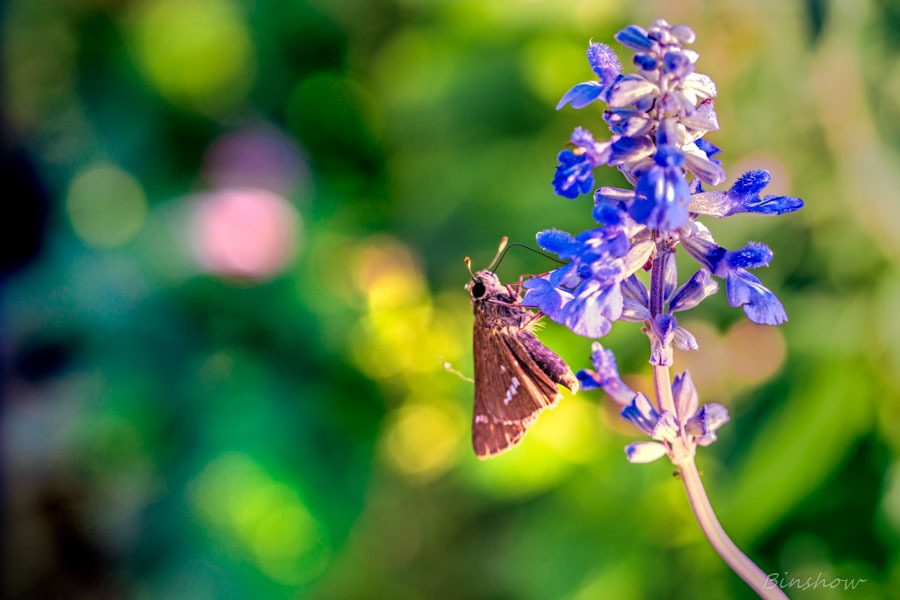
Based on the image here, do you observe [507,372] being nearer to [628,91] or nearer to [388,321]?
[628,91]

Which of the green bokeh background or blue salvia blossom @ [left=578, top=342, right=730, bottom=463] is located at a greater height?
blue salvia blossom @ [left=578, top=342, right=730, bottom=463]

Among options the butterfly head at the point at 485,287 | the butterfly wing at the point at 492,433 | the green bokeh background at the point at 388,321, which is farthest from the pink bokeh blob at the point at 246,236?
the butterfly wing at the point at 492,433

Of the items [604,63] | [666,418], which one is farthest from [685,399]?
[604,63]

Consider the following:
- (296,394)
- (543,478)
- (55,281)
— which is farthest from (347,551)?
(55,281)

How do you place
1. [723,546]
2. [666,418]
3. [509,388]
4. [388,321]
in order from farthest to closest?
[388,321]
[509,388]
[666,418]
[723,546]

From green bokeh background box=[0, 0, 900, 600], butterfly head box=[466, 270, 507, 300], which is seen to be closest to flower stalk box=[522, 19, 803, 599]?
butterfly head box=[466, 270, 507, 300]

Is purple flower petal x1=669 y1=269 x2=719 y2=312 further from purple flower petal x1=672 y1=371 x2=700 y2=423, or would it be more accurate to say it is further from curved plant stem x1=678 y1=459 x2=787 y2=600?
curved plant stem x1=678 y1=459 x2=787 y2=600

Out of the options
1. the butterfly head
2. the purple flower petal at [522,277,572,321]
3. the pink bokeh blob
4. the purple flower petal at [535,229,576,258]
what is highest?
the purple flower petal at [535,229,576,258]

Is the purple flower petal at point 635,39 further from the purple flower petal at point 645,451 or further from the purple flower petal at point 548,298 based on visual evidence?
the purple flower petal at point 645,451
